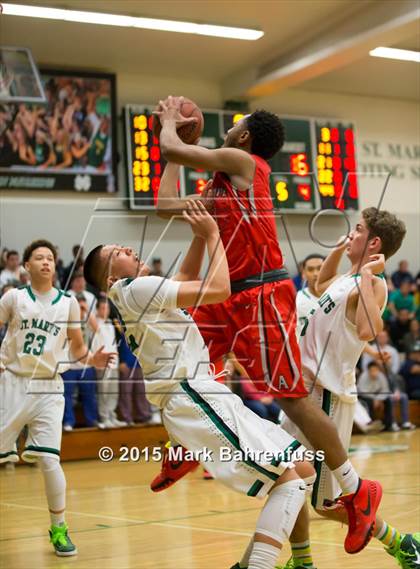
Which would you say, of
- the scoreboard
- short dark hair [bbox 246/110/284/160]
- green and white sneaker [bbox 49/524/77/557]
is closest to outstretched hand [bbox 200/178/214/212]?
short dark hair [bbox 246/110/284/160]

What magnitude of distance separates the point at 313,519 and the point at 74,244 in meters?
7.88

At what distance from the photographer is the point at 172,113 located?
4.22 meters

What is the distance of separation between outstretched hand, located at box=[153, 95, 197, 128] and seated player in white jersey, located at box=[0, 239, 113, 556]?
2097 millimetres

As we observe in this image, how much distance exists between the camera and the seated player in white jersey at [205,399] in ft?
11.5

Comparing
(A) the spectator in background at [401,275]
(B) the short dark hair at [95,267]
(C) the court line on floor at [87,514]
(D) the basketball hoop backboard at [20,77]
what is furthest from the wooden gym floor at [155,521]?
(A) the spectator in background at [401,275]

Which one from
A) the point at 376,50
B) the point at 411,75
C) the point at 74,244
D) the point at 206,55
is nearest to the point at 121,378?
the point at 74,244

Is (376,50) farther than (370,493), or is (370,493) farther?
(376,50)


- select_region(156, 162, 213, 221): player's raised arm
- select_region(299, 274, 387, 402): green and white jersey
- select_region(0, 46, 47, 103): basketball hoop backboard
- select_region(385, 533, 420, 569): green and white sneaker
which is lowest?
select_region(385, 533, 420, 569): green and white sneaker

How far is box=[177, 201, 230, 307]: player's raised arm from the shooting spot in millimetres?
3580

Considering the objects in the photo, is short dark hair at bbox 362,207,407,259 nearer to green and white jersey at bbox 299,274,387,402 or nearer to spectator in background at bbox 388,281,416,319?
green and white jersey at bbox 299,274,387,402

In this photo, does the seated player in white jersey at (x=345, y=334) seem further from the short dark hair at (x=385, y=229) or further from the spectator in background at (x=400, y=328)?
the spectator in background at (x=400, y=328)

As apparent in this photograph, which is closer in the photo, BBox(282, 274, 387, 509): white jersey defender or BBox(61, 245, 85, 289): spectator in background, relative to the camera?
BBox(282, 274, 387, 509): white jersey defender

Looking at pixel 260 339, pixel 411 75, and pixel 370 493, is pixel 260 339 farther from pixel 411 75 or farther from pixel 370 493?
pixel 411 75

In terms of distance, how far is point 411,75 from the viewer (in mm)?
15633
